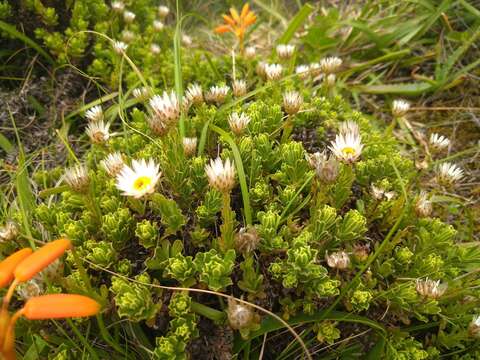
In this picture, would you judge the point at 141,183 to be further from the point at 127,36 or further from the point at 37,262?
the point at 127,36

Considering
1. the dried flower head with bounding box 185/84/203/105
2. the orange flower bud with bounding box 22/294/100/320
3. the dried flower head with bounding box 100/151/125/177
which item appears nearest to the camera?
the orange flower bud with bounding box 22/294/100/320

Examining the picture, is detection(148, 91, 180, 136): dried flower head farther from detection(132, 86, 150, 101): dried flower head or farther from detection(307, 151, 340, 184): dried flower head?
detection(132, 86, 150, 101): dried flower head

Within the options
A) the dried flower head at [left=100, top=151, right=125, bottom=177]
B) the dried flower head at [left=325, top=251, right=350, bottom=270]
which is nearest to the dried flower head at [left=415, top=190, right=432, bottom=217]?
the dried flower head at [left=325, top=251, right=350, bottom=270]

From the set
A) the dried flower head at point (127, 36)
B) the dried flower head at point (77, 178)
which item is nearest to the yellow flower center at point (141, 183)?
the dried flower head at point (77, 178)

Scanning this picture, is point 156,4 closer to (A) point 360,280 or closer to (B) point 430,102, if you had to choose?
(B) point 430,102

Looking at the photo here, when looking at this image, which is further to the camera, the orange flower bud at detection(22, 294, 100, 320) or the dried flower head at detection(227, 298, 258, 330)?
the dried flower head at detection(227, 298, 258, 330)

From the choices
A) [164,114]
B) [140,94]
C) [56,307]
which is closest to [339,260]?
[164,114]

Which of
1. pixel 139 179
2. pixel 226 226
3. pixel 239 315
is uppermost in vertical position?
pixel 139 179
